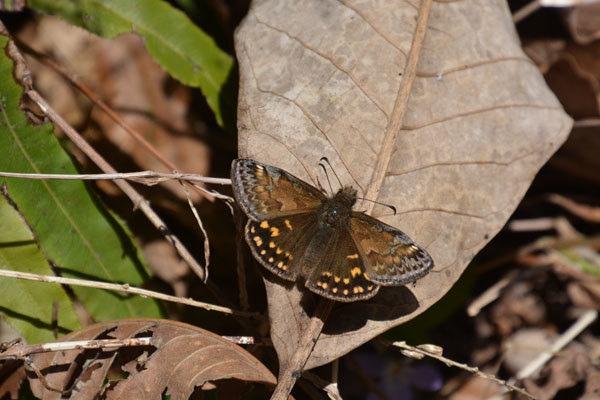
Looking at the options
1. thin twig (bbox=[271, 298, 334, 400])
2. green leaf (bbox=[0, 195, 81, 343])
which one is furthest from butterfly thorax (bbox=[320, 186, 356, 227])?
green leaf (bbox=[0, 195, 81, 343])

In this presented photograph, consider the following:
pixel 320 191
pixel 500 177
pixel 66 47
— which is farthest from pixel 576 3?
pixel 66 47

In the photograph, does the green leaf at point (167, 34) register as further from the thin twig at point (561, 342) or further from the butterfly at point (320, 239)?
the thin twig at point (561, 342)

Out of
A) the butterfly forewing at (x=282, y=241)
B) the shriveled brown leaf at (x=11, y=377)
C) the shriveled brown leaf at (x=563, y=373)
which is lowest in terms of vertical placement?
the shriveled brown leaf at (x=563, y=373)

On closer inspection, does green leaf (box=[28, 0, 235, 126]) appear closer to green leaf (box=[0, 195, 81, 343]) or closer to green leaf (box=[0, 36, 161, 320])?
green leaf (box=[0, 36, 161, 320])

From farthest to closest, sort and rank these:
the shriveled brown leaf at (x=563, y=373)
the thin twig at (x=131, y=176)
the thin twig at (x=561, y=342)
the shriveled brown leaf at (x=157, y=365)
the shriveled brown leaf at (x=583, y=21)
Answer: the shriveled brown leaf at (x=583, y=21), the thin twig at (x=561, y=342), the shriveled brown leaf at (x=563, y=373), the thin twig at (x=131, y=176), the shriveled brown leaf at (x=157, y=365)

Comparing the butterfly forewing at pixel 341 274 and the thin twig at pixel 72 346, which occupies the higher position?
the butterfly forewing at pixel 341 274

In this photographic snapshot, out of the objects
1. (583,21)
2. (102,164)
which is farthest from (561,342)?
(102,164)

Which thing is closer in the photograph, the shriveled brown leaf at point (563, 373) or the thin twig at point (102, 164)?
the thin twig at point (102, 164)

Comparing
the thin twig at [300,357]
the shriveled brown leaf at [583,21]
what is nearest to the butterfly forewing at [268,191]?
the thin twig at [300,357]
